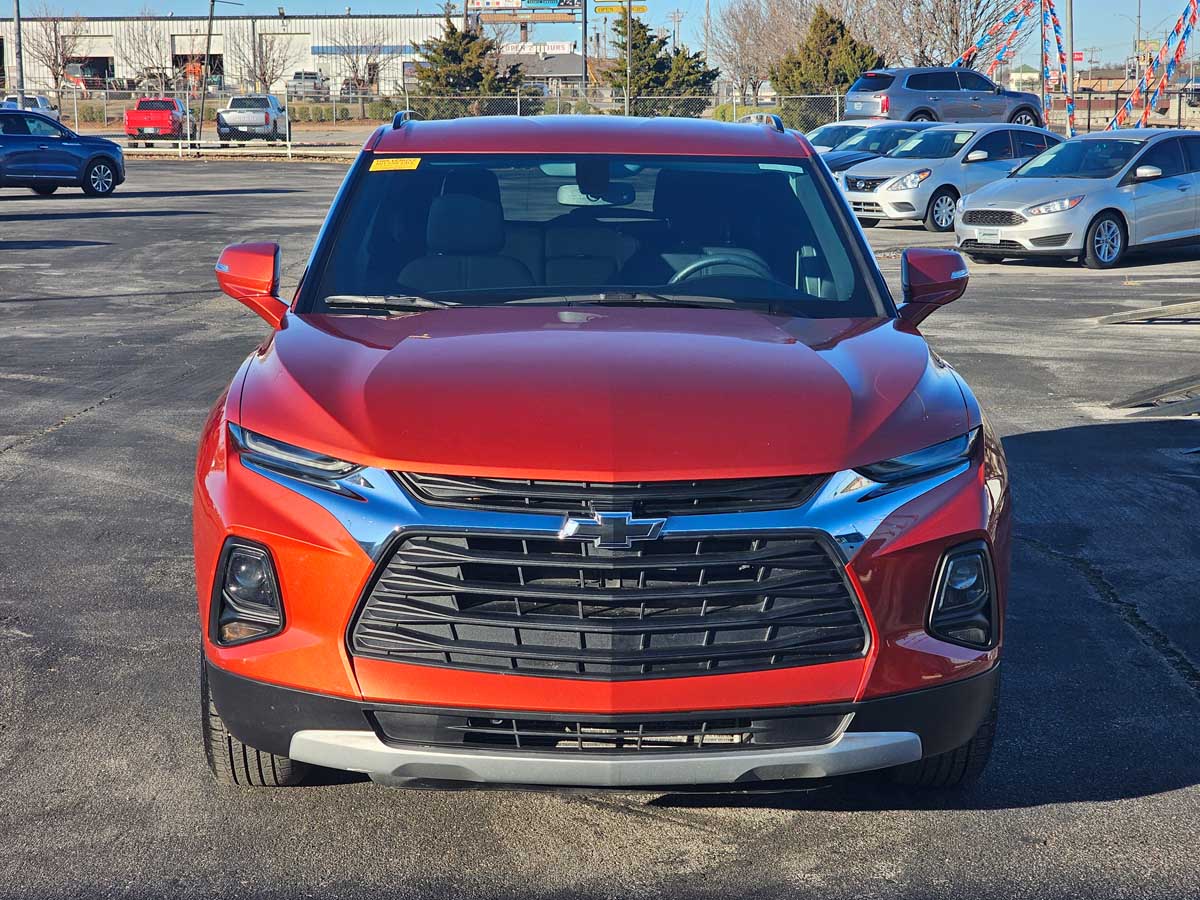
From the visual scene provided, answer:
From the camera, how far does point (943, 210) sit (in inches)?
874

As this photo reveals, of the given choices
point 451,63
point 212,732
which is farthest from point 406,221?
point 451,63

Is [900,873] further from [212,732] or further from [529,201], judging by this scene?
[529,201]

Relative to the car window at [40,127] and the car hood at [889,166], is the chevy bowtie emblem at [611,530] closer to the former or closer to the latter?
the car hood at [889,166]

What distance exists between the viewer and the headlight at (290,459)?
3.26 m

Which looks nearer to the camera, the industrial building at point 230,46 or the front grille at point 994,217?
the front grille at point 994,217

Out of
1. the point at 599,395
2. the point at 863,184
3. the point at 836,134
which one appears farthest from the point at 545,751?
the point at 836,134

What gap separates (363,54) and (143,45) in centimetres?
1447

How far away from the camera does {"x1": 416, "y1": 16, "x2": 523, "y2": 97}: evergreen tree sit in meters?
57.2

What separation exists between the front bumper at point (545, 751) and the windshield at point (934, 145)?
20.3m

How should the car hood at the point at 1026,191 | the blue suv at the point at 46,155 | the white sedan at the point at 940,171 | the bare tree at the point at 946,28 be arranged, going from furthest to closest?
the bare tree at the point at 946,28, the blue suv at the point at 46,155, the white sedan at the point at 940,171, the car hood at the point at 1026,191

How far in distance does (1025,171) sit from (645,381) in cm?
1668

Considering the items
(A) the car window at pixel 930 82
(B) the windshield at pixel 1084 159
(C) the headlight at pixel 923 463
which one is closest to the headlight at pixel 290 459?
(C) the headlight at pixel 923 463

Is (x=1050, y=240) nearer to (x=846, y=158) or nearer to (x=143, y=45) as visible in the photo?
(x=846, y=158)

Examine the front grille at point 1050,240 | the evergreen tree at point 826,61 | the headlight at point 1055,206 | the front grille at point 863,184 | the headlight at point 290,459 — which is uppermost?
the evergreen tree at point 826,61
